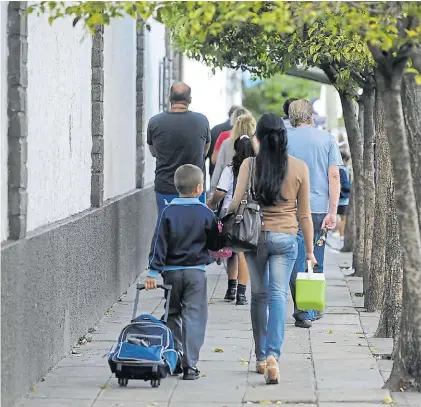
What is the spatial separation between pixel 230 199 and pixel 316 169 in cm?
104

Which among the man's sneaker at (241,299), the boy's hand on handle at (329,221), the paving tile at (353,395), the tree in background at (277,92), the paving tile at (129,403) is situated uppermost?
the tree in background at (277,92)

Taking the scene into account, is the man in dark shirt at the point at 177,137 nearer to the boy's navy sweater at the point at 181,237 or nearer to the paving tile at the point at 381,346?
the paving tile at the point at 381,346

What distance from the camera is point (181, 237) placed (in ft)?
25.3

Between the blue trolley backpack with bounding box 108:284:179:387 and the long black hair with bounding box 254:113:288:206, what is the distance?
2.81ft

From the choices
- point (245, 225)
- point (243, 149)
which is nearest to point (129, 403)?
point (245, 225)

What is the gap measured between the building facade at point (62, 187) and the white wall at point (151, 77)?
1.20 metres

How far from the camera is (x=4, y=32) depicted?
709 centimetres

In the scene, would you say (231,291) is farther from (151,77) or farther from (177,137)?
(151,77)

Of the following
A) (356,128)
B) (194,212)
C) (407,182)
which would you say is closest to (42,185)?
(194,212)

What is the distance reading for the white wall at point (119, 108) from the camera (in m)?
12.1

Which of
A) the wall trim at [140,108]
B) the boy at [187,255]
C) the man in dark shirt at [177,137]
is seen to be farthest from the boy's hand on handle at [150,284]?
the wall trim at [140,108]

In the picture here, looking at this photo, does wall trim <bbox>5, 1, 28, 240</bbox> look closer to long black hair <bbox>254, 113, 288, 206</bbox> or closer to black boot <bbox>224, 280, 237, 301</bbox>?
long black hair <bbox>254, 113, 288, 206</bbox>

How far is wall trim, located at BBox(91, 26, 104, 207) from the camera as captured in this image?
10.9 meters

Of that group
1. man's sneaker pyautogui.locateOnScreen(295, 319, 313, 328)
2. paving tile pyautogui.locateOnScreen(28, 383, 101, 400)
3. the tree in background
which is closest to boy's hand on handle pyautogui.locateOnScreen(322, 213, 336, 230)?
man's sneaker pyautogui.locateOnScreen(295, 319, 313, 328)
